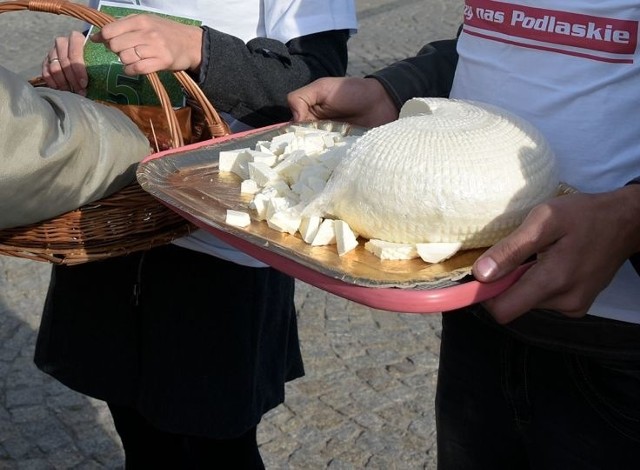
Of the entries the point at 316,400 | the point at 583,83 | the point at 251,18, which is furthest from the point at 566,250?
the point at 316,400

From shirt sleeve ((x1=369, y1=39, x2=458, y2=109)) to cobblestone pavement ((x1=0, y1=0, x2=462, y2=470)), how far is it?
1.43 meters

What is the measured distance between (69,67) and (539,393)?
114 cm

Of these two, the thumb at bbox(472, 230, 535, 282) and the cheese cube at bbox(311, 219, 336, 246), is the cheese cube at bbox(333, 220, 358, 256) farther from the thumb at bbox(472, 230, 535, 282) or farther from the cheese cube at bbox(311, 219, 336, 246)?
the thumb at bbox(472, 230, 535, 282)

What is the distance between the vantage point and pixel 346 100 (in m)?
1.83

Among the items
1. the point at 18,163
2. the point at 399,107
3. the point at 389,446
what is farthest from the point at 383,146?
the point at 389,446

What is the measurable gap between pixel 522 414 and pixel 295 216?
50cm

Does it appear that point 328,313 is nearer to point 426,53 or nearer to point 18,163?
point 426,53

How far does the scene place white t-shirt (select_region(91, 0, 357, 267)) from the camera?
6.54 ft

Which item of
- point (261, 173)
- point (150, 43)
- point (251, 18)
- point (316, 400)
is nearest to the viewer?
point (261, 173)

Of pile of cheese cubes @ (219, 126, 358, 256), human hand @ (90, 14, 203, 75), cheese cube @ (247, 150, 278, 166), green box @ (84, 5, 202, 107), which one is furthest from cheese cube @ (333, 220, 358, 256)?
green box @ (84, 5, 202, 107)

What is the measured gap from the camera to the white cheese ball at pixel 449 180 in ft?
4.46

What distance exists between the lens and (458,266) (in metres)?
1.35

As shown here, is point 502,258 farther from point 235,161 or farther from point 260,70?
point 260,70

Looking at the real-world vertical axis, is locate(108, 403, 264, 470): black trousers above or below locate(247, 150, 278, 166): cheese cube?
below
